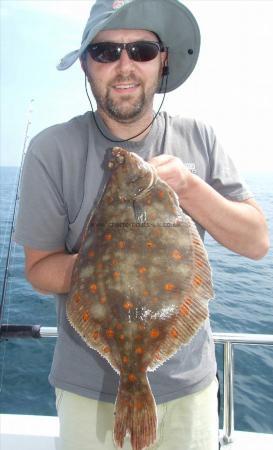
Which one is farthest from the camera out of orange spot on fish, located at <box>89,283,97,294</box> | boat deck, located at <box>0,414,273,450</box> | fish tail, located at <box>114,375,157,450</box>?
boat deck, located at <box>0,414,273,450</box>

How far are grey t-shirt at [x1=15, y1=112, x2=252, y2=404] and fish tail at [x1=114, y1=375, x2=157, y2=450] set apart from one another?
19.7 inches

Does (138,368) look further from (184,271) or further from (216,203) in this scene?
(216,203)

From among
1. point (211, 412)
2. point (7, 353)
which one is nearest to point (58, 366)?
point (211, 412)

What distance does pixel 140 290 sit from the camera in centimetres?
172

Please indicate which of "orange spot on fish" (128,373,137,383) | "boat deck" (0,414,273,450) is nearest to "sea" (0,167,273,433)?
"boat deck" (0,414,273,450)

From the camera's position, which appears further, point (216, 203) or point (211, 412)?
point (211, 412)

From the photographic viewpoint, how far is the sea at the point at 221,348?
6.14m

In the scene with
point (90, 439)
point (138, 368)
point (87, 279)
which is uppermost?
point (87, 279)

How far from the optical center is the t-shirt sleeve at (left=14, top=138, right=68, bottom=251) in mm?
2248

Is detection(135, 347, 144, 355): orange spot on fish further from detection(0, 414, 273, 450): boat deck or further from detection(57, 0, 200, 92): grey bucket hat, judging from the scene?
detection(0, 414, 273, 450): boat deck

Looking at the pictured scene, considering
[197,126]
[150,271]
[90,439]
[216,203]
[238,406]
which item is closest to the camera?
[150,271]

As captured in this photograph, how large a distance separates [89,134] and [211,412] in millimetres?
1775

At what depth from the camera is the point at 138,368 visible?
175 cm

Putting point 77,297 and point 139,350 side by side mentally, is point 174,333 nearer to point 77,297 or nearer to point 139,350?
point 139,350
